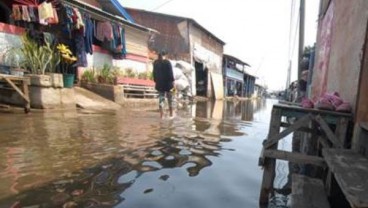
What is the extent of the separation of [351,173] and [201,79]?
26996mm

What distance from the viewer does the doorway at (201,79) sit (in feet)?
94.5

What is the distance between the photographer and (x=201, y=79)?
29.2m

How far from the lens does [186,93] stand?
2166 cm

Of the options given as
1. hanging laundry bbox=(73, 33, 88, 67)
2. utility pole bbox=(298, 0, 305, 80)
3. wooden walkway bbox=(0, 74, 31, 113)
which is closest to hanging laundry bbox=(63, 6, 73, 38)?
hanging laundry bbox=(73, 33, 88, 67)

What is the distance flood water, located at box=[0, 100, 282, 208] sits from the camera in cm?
311

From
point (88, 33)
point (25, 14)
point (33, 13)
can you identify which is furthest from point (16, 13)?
point (88, 33)

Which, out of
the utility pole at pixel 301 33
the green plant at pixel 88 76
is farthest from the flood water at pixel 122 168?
the utility pole at pixel 301 33

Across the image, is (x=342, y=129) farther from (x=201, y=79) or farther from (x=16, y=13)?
(x=201, y=79)

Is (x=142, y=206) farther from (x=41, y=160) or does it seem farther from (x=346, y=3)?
(x=346, y=3)

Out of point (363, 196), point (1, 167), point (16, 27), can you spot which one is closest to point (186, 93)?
point (16, 27)

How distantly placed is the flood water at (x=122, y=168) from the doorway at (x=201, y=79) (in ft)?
71.7

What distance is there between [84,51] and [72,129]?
797 centimetres

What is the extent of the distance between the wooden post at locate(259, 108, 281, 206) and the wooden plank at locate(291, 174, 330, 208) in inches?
9.5

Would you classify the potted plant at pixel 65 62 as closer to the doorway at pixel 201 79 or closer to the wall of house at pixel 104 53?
the wall of house at pixel 104 53
